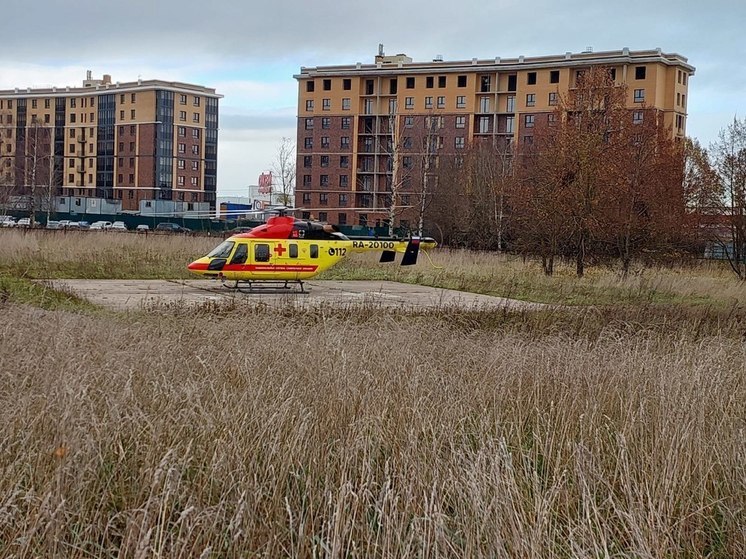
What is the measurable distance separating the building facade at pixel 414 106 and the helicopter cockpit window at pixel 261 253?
139ft

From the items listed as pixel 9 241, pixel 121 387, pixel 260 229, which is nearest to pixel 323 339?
pixel 121 387

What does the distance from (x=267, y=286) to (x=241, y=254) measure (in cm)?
232

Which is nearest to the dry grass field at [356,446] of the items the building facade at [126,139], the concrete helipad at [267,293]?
the concrete helipad at [267,293]

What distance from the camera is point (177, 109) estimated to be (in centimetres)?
9525

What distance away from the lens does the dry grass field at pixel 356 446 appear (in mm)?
3750

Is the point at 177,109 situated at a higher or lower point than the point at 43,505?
higher

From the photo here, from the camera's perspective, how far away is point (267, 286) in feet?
74.2

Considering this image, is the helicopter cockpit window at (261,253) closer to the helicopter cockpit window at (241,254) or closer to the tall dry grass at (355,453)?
the helicopter cockpit window at (241,254)

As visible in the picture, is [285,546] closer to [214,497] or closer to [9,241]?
[214,497]

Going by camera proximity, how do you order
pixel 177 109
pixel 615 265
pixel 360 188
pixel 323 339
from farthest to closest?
pixel 177 109
pixel 360 188
pixel 615 265
pixel 323 339

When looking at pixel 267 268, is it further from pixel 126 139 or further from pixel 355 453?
pixel 126 139

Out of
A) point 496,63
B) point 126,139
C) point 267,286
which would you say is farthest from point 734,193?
point 126,139

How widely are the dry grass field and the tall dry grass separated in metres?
0.02

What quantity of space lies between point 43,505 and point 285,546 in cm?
107
